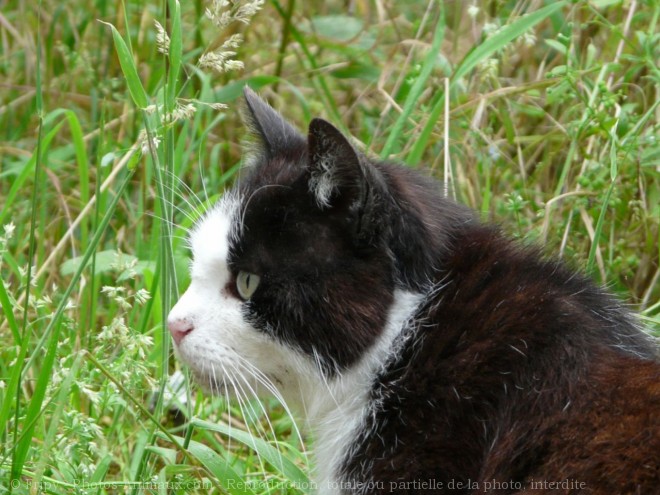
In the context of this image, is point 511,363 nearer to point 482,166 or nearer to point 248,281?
point 248,281

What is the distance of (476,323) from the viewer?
1.87 metres

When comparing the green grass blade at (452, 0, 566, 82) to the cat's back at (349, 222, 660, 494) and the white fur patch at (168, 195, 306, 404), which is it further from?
the white fur patch at (168, 195, 306, 404)

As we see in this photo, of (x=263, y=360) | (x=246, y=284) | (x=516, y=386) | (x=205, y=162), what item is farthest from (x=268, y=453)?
(x=205, y=162)

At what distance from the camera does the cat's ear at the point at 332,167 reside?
5.91ft

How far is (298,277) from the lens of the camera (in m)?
1.90

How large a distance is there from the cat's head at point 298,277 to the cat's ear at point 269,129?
0.49 ft

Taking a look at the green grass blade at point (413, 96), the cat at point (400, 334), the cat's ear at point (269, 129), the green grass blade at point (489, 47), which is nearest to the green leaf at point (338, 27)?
the green grass blade at point (413, 96)

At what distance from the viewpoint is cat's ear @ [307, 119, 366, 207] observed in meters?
1.80

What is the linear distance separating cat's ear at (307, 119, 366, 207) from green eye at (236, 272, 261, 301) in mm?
192

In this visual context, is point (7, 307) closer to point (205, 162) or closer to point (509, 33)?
point (509, 33)

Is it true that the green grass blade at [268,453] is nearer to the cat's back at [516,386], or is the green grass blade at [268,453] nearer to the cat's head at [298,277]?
the cat's head at [298,277]

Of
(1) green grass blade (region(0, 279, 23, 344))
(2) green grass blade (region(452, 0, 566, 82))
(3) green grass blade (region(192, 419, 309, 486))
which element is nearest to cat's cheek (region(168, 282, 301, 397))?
(3) green grass blade (region(192, 419, 309, 486))

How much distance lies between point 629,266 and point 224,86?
61.2 inches

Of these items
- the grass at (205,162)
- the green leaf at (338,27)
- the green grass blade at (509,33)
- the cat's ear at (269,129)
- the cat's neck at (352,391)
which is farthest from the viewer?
the green leaf at (338,27)
